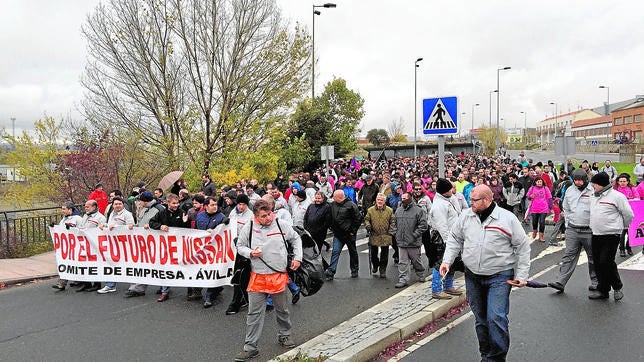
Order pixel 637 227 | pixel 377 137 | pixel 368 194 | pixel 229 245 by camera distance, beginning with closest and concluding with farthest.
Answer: pixel 229 245
pixel 637 227
pixel 368 194
pixel 377 137

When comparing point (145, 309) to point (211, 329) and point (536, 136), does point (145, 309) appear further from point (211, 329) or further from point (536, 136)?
point (536, 136)

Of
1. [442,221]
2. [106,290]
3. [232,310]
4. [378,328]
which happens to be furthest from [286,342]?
[106,290]

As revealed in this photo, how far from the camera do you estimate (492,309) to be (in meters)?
4.40

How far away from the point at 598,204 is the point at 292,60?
14.6 metres

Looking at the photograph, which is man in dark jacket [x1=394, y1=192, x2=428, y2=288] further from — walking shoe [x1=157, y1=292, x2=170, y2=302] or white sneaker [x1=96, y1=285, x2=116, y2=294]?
white sneaker [x1=96, y1=285, x2=116, y2=294]

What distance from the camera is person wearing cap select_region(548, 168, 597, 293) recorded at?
23.0ft

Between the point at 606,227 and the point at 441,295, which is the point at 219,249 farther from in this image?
the point at 606,227

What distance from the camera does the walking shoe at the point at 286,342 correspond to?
541cm

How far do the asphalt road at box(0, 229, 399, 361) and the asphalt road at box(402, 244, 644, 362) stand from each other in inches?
59.4

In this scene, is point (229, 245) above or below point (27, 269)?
above

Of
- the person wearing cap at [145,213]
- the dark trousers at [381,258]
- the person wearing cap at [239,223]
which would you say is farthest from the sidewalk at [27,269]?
the dark trousers at [381,258]

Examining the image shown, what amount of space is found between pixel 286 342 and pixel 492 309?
227cm

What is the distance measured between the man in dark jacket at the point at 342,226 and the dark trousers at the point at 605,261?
372 centimetres

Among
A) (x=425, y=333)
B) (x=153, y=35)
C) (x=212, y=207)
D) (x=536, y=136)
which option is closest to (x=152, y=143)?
(x=153, y=35)
